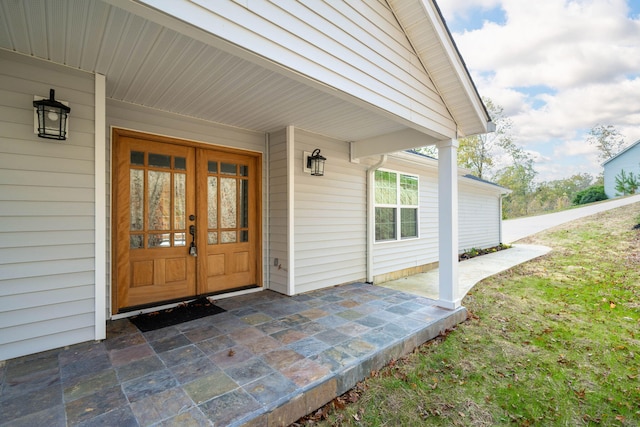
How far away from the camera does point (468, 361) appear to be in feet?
9.38

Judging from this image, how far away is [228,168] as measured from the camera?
423 cm

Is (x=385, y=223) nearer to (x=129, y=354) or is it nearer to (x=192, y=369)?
(x=192, y=369)

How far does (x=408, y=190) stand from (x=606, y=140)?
28018 millimetres

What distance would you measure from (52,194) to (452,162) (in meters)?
4.40

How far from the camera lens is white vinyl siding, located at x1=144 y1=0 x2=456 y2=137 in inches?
65.4

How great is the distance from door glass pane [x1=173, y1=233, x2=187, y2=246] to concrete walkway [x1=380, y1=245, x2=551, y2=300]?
3492mm

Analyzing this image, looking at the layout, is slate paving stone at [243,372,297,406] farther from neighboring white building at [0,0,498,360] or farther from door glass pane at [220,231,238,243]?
door glass pane at [220,231,238,243]

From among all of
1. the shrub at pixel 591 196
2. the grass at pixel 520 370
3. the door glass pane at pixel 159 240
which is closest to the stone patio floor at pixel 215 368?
the grass at pixel 520 370

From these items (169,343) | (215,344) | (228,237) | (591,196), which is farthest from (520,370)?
(591,196)

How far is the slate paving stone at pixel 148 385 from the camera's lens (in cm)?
187

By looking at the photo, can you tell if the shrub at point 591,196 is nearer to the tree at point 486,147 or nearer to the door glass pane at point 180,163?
the tree at point 486,147

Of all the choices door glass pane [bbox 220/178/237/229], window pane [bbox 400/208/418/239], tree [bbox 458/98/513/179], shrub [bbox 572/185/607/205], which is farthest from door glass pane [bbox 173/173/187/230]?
shrub [bbox 572/185/607/205]

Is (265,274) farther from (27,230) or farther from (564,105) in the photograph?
(564,105)


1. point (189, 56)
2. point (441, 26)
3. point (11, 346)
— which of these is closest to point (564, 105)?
point (441, 26)
